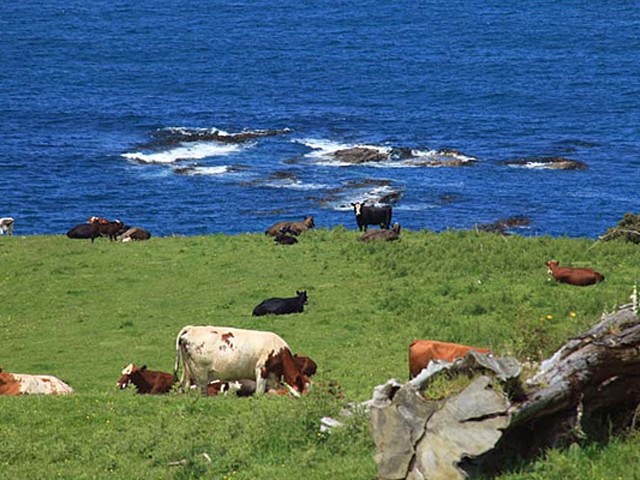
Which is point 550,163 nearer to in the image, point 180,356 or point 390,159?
point 390,159

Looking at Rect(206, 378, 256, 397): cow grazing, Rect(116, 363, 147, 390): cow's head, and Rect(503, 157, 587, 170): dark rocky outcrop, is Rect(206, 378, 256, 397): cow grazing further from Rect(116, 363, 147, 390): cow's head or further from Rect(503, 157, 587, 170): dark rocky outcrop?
Rect(503, 157, 587, 170): dark rocky outcrop

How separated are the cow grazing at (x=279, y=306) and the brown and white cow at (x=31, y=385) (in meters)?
8.28

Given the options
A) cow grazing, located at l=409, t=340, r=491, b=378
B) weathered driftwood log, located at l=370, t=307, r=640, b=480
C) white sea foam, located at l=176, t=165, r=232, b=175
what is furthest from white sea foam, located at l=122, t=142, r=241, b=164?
weathered driftwood log, located at l=370, t=307, r=640, b=480

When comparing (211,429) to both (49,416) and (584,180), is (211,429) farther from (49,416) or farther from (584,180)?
(584,180)

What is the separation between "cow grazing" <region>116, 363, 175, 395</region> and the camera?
2622 centimetres

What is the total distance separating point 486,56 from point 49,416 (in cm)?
11787

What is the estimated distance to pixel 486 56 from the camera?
135375 mm

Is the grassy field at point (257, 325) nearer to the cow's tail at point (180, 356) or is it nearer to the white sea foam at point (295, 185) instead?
the cow's tail at point (180, 356)

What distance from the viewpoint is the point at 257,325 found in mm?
32594

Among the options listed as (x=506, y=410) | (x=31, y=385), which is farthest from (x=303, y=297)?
(x=506, y=410)

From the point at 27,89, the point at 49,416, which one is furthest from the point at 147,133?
the point at 49,416

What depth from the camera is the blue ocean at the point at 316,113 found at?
76250 millimetres

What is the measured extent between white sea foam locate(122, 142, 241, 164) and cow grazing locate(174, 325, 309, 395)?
2468 inches

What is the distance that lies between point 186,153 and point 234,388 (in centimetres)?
6619
